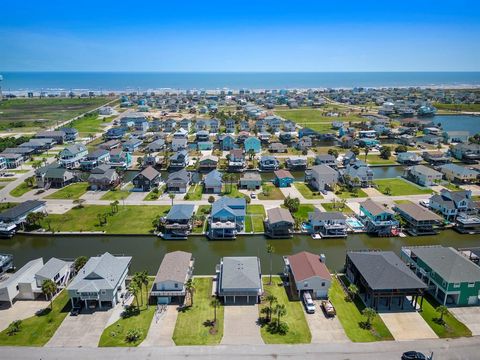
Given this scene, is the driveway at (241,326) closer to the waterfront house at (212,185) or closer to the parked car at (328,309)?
the parked car at (328,309)

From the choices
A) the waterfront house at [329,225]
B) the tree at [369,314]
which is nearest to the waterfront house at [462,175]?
the waterfront house at [329,225]

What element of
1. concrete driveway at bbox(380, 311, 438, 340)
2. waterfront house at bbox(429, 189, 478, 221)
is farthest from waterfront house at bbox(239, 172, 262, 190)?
concrete driveway at bbox(380, 311, 438, 340)

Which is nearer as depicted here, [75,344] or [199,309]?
[75,344]

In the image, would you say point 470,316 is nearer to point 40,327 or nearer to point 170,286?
point 170,286

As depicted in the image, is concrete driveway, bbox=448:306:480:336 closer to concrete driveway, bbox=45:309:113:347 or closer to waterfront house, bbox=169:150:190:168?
concrete driveway, bbox=45:309:113:347

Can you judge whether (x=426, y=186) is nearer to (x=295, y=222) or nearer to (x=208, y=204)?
(x=295, y=222)

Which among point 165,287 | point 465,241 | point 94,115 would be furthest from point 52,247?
point 94,115
